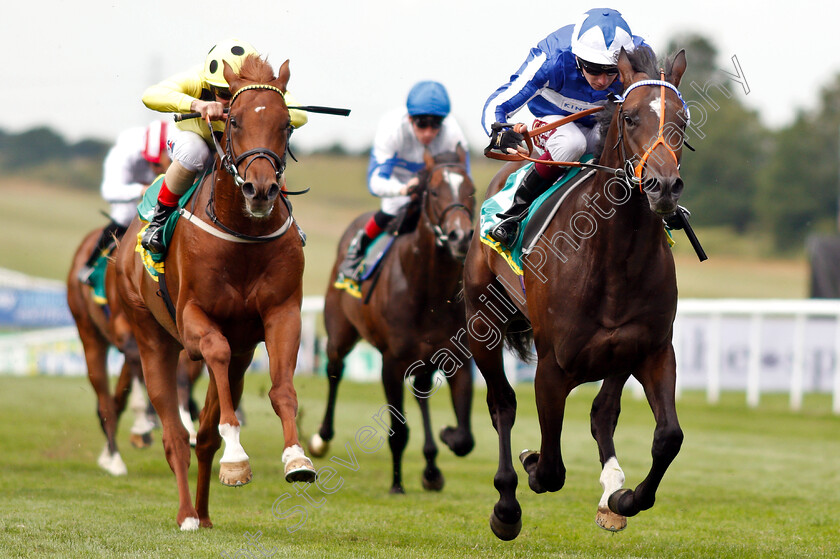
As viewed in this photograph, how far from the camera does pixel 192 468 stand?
8977 millimetres

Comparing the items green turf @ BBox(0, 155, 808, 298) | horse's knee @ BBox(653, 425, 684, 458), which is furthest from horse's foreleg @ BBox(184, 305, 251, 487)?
green turf @ BBox(0, 155, 808, 298)

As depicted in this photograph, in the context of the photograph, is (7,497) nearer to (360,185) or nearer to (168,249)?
(168,249)

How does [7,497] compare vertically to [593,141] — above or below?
below

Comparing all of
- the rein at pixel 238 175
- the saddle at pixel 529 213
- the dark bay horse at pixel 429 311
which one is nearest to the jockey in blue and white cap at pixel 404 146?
the dark bay horse at pixel 429 311

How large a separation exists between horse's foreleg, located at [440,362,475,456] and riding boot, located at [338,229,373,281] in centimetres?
141

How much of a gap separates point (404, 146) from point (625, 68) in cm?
391

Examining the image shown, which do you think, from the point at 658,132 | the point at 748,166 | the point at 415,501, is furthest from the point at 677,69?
the point at 748,166

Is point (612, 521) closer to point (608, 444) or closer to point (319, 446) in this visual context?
point (608, 444)

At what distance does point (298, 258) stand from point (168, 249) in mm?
880

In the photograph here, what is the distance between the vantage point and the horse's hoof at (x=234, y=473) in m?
4.86

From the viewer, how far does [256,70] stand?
5414mm

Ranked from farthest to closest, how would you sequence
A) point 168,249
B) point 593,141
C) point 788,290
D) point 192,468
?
1. point 788,290
2. point 192,468
3. point 168,249
4. point 593,141

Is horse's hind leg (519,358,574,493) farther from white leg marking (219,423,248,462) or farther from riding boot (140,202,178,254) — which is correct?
riding boot (140,202,178,254)

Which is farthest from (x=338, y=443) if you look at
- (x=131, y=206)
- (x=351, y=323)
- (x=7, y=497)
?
(x=7, y=497)
